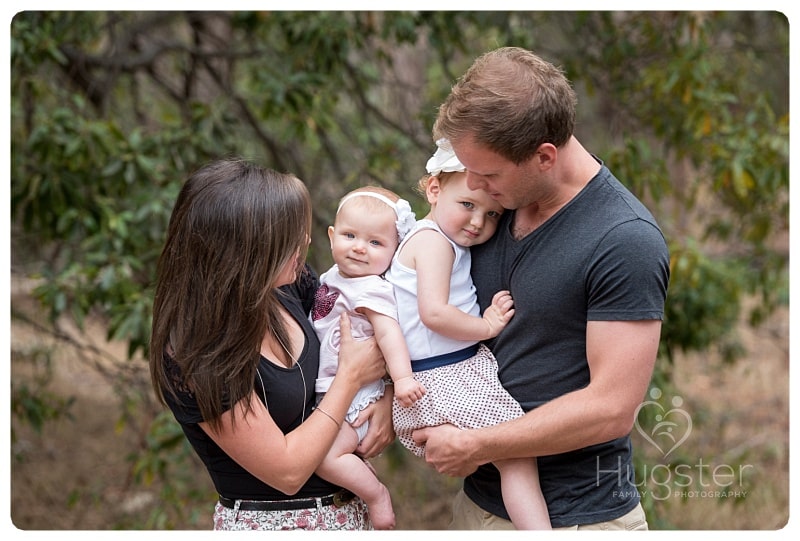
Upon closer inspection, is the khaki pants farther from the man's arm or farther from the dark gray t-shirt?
the man's arm

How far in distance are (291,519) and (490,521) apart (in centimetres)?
48

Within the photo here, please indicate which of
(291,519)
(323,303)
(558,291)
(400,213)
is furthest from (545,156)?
(291,519)

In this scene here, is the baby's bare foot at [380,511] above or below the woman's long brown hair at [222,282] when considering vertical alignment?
below

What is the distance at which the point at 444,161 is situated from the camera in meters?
2.22

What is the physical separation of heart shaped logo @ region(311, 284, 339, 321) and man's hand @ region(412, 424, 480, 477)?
386 millimetres

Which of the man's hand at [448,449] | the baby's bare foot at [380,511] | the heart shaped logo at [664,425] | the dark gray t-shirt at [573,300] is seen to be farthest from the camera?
the heart shaped logo at [664,425]

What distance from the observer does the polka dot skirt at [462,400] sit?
2.12 m

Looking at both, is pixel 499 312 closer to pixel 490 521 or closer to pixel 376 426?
pixel 376 426

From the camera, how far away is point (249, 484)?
2125 mm

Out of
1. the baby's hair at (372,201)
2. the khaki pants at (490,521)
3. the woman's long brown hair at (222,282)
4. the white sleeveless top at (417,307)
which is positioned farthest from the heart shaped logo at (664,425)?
the woman's long brown hair at (222,282)

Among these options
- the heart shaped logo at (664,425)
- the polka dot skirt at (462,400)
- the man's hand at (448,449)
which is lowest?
the heart shaped logo at (664,425)

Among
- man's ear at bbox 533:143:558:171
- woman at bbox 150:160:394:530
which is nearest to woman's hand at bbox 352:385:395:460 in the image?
woman at bbox 150:160:394:530

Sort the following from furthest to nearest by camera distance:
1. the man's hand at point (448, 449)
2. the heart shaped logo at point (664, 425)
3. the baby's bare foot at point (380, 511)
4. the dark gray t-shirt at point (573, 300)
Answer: the heart shaped logo at point (664, 425) → the baby's bare foot at point (380, 511) → the man's hand at point (448, 449) → the dark gray t-shirt at point (573, 300)

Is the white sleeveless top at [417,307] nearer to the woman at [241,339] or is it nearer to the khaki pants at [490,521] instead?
the woman at [241,339]
